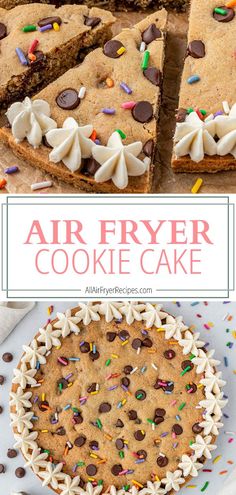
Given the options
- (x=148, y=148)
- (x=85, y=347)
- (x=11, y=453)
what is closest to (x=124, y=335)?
(x=85, y=347)

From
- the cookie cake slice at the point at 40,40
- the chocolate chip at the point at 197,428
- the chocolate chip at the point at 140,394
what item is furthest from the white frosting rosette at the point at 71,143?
the chocolate chip at the point at 197,428

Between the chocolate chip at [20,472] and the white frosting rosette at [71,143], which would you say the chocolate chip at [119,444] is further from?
the white frosting rosette at [71,143]

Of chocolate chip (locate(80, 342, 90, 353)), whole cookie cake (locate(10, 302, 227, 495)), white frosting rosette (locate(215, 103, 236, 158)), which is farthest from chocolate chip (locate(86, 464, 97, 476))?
white frosting rosette (locate(215, 103, 236, 158))

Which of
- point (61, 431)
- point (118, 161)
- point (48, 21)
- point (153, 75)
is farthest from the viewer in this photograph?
point (48, 21)

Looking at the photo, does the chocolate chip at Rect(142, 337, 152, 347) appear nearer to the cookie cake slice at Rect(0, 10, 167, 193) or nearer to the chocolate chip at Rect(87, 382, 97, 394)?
the chocolate chip at Rect(87, 382, 97, 394)

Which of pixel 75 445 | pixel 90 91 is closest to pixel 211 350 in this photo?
pixel 75 445

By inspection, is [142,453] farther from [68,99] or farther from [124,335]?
[68,99]
